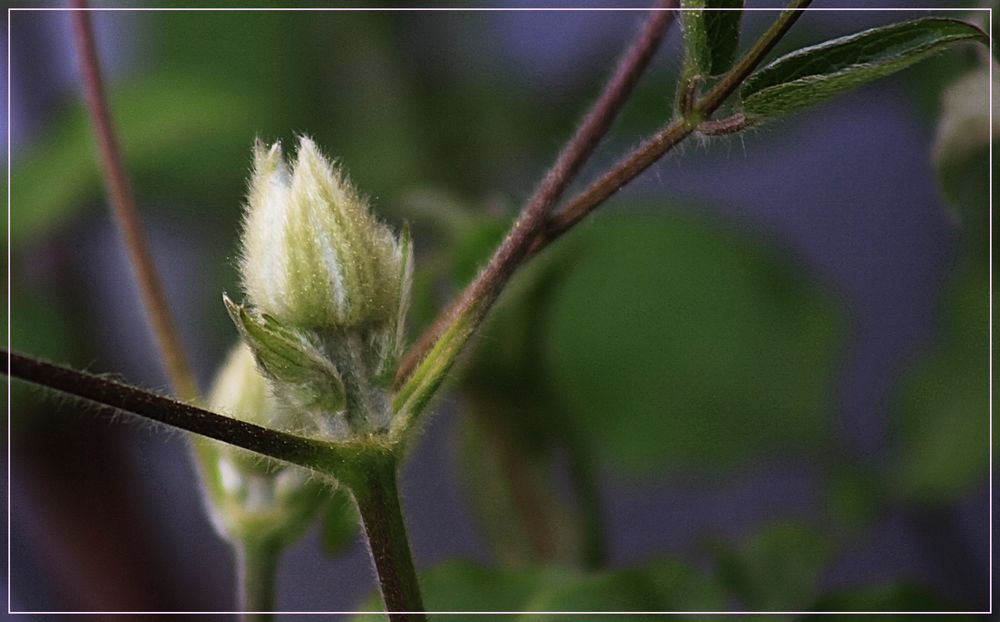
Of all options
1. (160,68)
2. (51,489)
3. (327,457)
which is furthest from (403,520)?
(160,68)

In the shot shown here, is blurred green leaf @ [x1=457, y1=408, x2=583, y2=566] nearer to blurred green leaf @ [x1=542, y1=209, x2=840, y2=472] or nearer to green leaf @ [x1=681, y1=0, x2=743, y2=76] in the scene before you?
blurred green leaf @ [x1=542, y1=209, x2=840, y2=472]

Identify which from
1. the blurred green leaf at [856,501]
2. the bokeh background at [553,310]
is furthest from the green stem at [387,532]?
the blurred green leaf at [856,501]

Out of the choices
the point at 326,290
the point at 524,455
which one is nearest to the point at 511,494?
the point at 524,455

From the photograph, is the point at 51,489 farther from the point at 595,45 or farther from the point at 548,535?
the point at 595,45

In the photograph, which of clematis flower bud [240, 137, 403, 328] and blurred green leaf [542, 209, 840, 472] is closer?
clematis flower bud [240, 137, 403, 328]

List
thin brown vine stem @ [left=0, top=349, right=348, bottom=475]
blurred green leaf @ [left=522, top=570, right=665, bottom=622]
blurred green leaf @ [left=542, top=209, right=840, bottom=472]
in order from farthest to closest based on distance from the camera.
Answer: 1. blurred green leaf @ [left=542, top=209, right=840, bottom=472]
2. blurred green leaf @ [left=522, top=570, right=665, bottom=622]
3. thin brown vine stem @ [left=0, top=349, right=348, bottom=475]

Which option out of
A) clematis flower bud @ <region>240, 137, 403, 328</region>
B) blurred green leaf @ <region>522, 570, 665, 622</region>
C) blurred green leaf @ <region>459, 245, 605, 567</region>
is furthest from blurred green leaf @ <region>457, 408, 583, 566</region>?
clematis flower bud @ <region>240, 137, 403, 328</region>

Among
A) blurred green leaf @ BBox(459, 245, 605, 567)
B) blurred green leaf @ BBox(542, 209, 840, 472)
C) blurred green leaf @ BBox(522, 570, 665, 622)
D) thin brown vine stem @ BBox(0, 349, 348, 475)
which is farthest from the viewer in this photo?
blurred green leaf @ BBox(542, 209, 840, 472)
